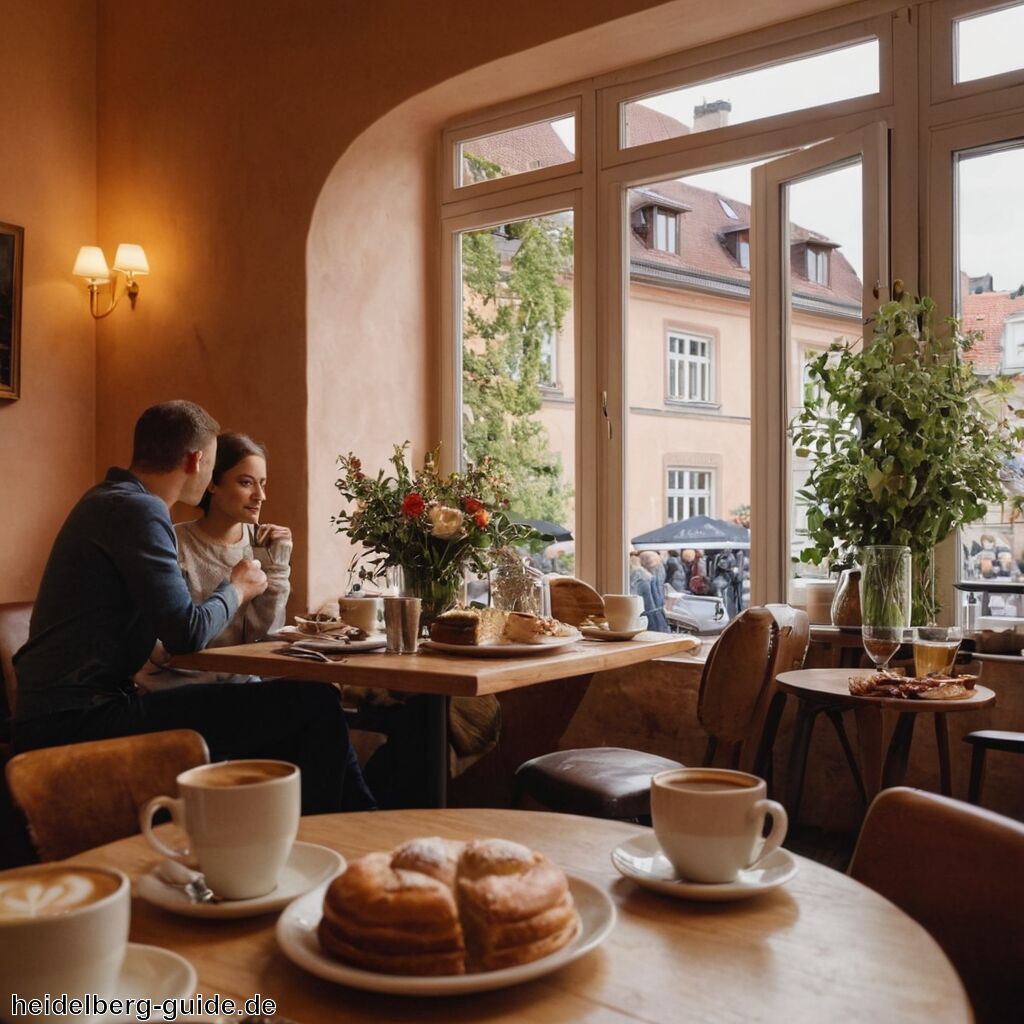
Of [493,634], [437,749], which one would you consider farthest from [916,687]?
[437,749]

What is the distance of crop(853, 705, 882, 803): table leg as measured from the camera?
8.64 feet

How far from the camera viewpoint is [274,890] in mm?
912

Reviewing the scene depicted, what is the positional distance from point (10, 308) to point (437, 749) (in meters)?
3.26

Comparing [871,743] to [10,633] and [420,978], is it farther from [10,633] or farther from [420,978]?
[10,633]

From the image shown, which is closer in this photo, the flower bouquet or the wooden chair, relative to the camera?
the wooden chair

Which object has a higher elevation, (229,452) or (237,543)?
(229,452)

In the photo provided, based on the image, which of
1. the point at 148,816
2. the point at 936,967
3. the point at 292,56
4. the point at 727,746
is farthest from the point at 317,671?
the point at 292,56

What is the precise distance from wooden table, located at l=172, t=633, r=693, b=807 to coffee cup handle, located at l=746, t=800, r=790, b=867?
111 centimetres

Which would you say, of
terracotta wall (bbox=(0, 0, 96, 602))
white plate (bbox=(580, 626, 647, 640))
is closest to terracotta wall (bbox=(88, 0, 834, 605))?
terracotta wall (bbox=(0, 0, 96, 602))

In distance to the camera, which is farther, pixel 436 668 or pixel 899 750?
pixel 899 750

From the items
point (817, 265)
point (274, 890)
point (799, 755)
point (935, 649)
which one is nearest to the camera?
point (274, 890)

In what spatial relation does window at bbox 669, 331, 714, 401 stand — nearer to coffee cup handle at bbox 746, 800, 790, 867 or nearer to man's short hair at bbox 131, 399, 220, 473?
man's short hair at bbox 131, 399, 220, 473

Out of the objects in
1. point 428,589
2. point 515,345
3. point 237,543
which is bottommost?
point 428,589

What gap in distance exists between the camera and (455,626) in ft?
8.01
